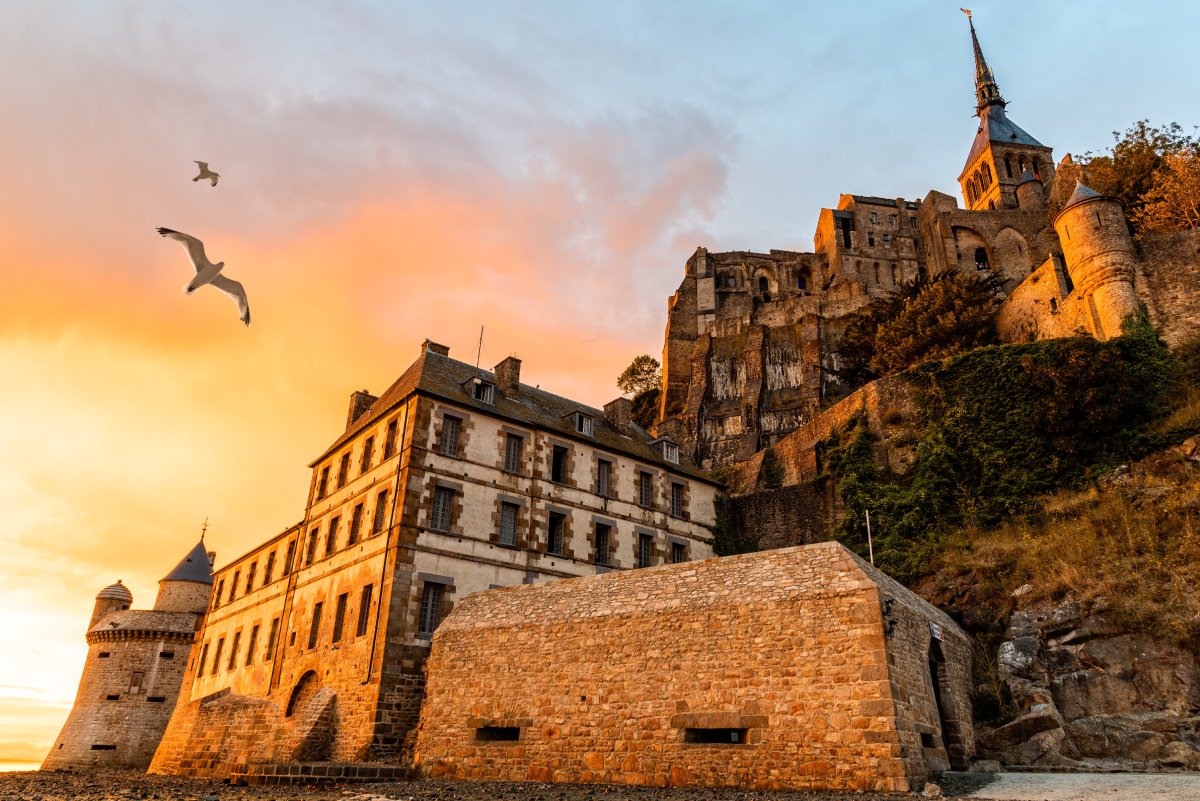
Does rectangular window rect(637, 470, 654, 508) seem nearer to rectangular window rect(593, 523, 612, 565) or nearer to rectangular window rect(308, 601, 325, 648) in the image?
rectangular window rect(593, 523, 612, 565)

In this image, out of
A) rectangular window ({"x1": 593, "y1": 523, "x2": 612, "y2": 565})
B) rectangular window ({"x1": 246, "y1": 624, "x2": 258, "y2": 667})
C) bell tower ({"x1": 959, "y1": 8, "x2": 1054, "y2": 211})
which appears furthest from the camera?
bell tower ({"x1": 959, "y1": 8, "x2": 1054, "y2": 211})

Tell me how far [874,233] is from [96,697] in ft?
196

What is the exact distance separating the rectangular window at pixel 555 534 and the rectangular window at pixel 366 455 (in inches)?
241

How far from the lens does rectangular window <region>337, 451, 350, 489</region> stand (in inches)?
1007

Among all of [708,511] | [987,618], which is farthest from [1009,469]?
[708,511]

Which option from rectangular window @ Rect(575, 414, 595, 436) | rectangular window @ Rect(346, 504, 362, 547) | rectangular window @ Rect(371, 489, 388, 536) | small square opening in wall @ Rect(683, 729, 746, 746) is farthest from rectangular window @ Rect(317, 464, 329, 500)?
small square opening in wall @ Rect(683, 729, 746, 746)

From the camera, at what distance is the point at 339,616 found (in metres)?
22.1

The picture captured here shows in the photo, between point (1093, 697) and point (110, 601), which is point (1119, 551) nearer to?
point (1093, 697)

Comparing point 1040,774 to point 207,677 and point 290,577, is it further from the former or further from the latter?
point 207,677

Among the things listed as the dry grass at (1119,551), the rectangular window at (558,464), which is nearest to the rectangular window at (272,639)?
the rectangular window at (558,464)

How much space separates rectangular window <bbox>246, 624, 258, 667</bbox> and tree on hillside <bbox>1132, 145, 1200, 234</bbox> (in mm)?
38539

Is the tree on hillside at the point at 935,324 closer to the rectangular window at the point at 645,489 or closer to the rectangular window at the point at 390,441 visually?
the rectangular window at the point at 645,489

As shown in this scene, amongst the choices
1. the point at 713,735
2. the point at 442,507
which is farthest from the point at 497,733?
the point at 442,507

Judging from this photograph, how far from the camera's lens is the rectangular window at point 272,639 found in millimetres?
25903
